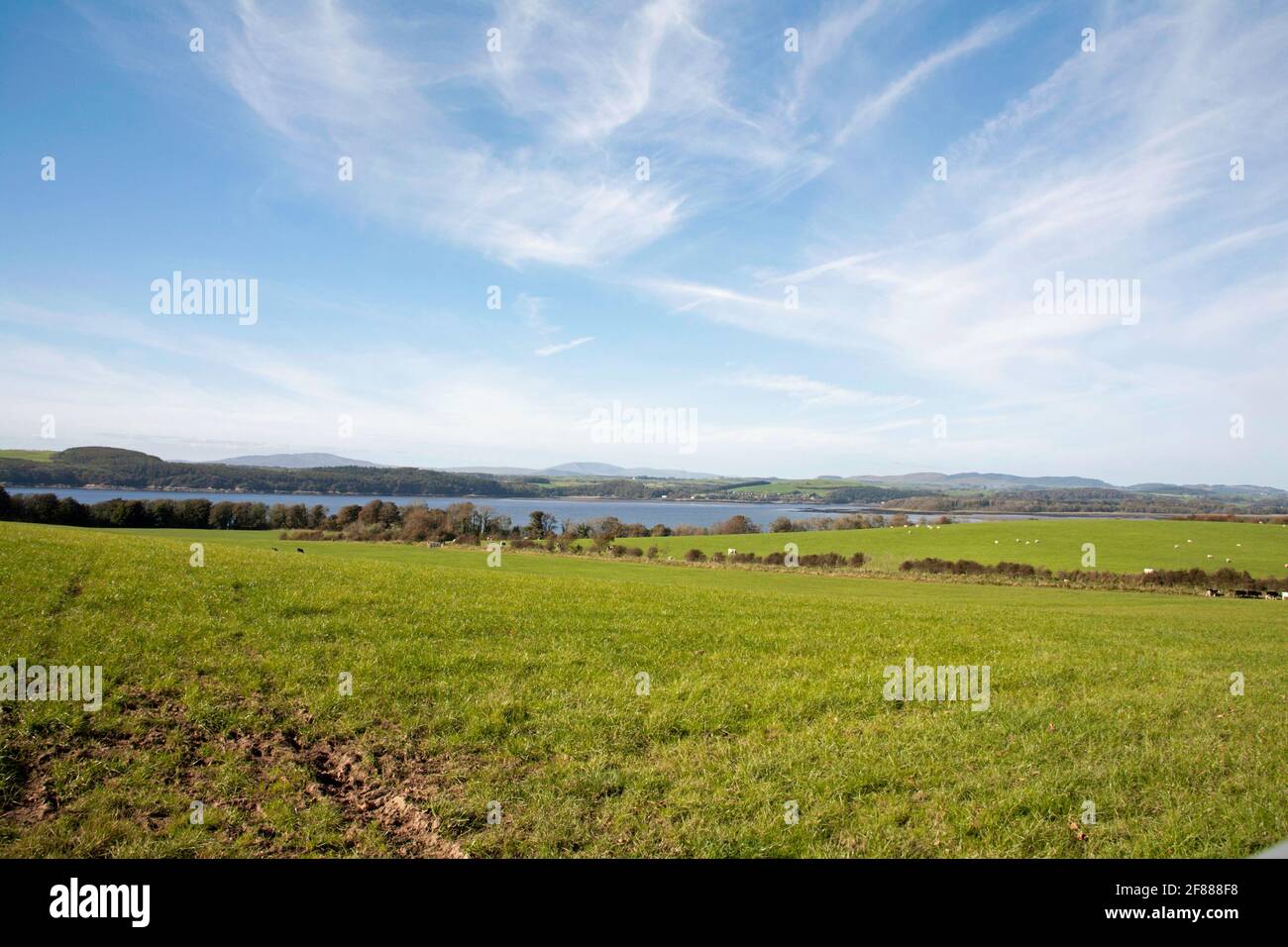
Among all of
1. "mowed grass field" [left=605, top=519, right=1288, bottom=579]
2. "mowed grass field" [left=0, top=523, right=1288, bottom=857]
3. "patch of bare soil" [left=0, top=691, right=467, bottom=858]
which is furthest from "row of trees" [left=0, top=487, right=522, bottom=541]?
"patch of bare soil" [left=0, top=691, right=467, bottom=858]

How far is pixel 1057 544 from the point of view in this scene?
77750 millimetres

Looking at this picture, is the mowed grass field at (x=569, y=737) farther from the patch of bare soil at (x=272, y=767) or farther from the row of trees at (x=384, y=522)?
the row of trees at (x=384, y=522)

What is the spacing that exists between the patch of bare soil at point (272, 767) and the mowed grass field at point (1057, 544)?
68201 millimetres

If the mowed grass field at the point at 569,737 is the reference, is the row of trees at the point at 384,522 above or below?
below

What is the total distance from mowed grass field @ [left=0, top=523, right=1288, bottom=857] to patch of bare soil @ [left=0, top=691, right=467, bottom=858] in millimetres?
35

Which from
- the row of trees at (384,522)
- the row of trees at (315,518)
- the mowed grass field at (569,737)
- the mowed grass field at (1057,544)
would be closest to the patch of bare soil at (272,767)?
the mowed grass field at (569,737)

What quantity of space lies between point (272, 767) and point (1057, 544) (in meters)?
89.1

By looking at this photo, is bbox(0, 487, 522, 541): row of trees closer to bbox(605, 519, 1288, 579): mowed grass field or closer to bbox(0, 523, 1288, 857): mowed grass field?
bbox(605, 519, 1288, 579): mowed grass field

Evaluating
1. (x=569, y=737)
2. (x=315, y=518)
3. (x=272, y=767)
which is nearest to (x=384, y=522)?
→ (x=315, y=518)

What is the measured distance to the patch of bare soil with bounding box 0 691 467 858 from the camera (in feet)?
21.6

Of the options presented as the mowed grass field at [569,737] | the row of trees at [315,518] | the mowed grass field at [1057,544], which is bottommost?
the mowed grass field at [1057,544]

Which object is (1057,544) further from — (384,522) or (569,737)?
(384,522)

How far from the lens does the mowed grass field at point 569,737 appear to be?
259 inches
